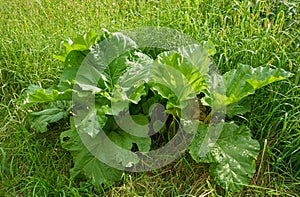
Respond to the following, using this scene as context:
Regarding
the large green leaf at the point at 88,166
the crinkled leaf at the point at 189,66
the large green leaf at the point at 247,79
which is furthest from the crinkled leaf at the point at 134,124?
the large green leaf at the point at 247,79

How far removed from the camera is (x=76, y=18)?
337 centimetres

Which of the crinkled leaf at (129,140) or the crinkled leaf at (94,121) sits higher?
the crinkled leaf at (94,121)

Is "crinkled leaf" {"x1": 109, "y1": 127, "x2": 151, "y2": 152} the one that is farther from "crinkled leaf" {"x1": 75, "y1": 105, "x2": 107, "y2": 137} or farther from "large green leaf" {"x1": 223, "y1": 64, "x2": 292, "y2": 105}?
"large green leaf" {"x1": 223, "y1": 64, "x2": 292, "y2": 105}

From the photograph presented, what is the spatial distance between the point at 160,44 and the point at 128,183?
1.10 meters

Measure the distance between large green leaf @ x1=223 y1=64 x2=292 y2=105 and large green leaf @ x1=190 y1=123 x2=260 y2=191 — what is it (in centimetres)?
21

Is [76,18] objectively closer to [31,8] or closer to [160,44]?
[31,8]

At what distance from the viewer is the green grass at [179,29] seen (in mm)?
2322

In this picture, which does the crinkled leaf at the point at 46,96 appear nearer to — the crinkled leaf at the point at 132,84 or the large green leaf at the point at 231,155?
the crinkled leaf at the point at 132,84

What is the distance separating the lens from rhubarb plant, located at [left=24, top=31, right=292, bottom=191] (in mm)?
2230

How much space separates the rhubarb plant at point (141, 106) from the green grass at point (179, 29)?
118 mm

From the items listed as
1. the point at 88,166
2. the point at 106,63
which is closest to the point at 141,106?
the point at 106,63

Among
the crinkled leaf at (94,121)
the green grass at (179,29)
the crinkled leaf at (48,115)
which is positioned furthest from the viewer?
the crinkled leaf at (48,115)

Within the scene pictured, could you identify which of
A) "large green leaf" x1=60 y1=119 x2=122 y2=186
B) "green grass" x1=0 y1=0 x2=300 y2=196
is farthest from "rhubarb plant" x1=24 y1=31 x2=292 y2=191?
"green grass" x1=0 y1=0 x2=300 y2=196

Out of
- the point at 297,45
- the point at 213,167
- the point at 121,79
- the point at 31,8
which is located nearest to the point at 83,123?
the point at 121,79
